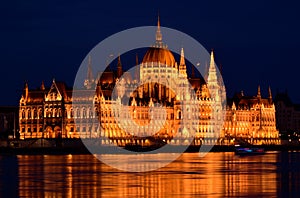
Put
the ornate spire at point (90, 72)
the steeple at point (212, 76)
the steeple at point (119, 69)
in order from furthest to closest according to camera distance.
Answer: the steeple at point (212, 76) → the steeple at point (119, 69) → the ornate spire at point (90, 72)

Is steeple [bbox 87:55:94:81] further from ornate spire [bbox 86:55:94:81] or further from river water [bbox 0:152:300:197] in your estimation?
river water [bbox 0:152:300:197]

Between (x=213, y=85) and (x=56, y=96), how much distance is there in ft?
103

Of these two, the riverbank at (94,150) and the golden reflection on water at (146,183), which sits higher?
the riverbank at (94,150)

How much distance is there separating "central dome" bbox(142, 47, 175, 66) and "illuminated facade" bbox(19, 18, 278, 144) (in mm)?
162

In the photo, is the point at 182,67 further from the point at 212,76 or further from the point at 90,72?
the point at 90,72

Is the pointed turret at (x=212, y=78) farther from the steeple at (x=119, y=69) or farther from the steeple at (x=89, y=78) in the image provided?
the steeple at (x=89, y=78)

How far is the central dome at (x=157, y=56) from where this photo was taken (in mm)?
145125

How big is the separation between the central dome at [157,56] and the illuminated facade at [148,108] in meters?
0.16

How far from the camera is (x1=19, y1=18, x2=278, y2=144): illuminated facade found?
12250 centimetres

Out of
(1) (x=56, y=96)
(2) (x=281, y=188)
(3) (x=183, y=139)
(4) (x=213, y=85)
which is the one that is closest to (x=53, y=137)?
(1) (x=56, y=96)

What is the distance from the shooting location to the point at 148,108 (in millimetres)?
130625

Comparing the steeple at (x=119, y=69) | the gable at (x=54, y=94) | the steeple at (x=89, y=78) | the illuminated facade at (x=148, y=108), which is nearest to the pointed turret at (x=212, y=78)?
the illuminated facade at (x=148, y=108)

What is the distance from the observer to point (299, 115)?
182250 millimetres

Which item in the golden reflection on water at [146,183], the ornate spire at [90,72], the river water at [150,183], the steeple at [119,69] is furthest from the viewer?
the steeple at [119,69]
